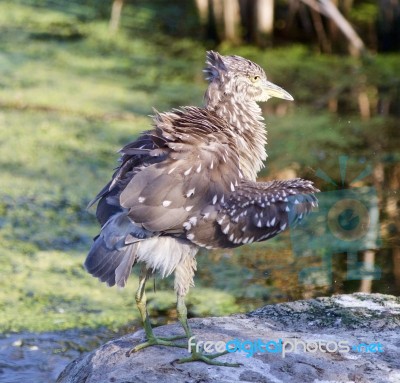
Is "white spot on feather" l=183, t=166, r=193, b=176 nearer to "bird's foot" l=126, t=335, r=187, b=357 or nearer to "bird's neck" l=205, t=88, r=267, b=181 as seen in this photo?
"bird's neck" l=205, t=88, r=267, b=181

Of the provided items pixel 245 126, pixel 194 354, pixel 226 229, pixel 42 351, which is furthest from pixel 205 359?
pixel 42 351

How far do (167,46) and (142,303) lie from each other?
7.02m

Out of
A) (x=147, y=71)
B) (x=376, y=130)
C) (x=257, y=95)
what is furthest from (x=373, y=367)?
(x=147, y=71)

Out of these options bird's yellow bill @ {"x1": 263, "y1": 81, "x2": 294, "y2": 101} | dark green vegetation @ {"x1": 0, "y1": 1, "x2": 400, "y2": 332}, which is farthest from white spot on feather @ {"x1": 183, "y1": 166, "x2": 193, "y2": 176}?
dark green vegetation @ {"x1": 0, "y1": 1, "x2": 400, "y2": 332}

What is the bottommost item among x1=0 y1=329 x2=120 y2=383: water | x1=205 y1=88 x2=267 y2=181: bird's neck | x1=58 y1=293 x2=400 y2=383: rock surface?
x1=0 y1=329 x2=120 y2=383: water

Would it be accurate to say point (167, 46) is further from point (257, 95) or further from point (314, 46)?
point (257, 95)

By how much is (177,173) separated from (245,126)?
664mm

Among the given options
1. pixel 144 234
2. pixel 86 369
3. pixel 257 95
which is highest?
pixel 257 95

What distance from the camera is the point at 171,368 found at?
3.85m

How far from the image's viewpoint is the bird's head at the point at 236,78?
15.1 ft

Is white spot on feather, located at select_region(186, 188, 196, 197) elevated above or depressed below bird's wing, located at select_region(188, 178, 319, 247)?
above

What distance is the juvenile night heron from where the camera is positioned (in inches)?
153

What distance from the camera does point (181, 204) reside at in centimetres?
396

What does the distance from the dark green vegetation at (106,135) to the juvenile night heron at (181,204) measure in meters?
1.57
